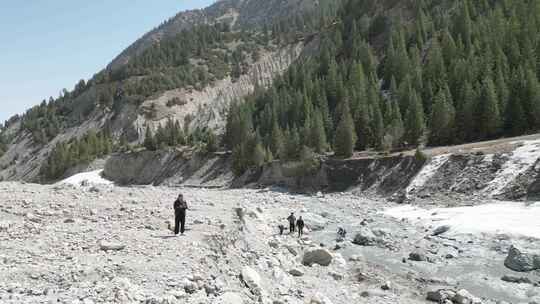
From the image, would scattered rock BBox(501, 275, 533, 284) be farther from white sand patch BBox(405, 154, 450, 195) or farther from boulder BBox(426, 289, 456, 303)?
white sand patch BBox(405, 154, 450, 195)

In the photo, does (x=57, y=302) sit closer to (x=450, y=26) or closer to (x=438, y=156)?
(x=438, y=156)

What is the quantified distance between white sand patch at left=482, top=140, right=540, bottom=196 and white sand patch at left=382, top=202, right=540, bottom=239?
3.25 m

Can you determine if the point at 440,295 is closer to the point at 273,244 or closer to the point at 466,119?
the point at 273,244

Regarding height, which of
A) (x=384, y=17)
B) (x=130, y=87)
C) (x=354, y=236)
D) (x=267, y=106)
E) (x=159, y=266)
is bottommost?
(x=354, y=236)

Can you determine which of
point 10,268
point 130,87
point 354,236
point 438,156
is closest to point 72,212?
point 10,268

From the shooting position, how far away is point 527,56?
68.6 m

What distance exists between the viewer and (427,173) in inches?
1823

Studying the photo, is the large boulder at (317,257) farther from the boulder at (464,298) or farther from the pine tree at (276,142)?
the pine tree at (276,142)

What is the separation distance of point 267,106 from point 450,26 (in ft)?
147

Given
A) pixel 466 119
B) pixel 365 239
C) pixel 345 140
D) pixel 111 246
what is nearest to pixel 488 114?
pixel 466 119

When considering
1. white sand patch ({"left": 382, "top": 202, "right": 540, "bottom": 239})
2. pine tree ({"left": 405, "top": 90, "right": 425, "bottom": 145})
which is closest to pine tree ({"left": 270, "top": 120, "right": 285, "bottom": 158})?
pine tree ({"left": 405, "top": 90, "right": 425, "bottom": 145})

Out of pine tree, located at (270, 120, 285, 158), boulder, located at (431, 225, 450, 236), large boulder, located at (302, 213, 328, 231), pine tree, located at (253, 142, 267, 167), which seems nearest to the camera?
boulder, located at (431, 225, 450, 236)

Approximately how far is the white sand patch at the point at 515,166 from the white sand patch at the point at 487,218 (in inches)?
128

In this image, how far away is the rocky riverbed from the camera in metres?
11.5
